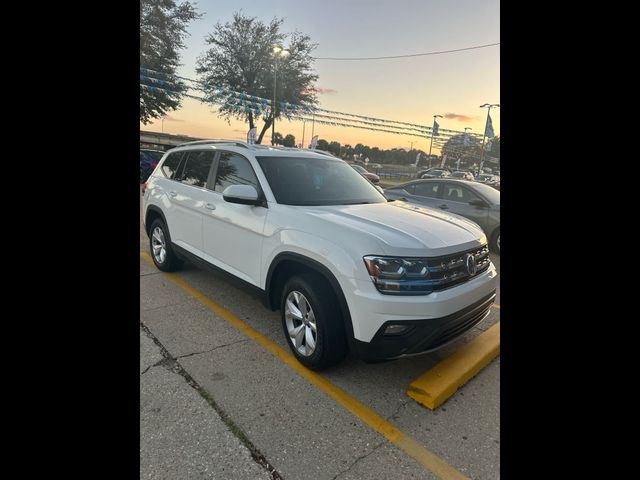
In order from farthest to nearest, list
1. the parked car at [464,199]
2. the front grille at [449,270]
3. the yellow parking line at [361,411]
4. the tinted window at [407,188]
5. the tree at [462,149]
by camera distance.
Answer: the tree at [462,149] → the tinted window at [407,188] → the parked car at [464,199] → the front grille at [449,270] → the yellow parking line at [361,411]

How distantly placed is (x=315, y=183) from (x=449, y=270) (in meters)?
1.61

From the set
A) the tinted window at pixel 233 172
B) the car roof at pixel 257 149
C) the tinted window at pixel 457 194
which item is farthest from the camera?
the tinted window at pixel 457 194

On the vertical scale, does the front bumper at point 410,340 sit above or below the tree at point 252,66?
below

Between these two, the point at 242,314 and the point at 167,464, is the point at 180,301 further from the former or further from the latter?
the point at 167,464

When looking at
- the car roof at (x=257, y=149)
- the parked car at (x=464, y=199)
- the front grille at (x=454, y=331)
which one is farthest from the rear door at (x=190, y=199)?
Answer: the parked car at (x=464, y=199)

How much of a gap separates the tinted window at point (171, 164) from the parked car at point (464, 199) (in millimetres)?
3479

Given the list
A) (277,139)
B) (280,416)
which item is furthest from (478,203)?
(277,139)

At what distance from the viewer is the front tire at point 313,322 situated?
2.75 m

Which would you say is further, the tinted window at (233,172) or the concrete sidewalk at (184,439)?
the tinted window at (233,172)

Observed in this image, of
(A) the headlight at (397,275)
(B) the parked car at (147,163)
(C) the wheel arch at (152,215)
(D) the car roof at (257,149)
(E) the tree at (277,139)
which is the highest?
(E) the tree at (277,139)

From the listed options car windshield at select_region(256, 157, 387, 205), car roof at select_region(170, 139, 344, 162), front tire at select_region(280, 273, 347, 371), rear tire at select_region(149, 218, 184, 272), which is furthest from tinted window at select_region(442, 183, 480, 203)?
front tire at select_region(280, 273, 347, 371)

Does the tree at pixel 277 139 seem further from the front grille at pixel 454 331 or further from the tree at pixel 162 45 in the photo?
the front grille at pixel 454 331
